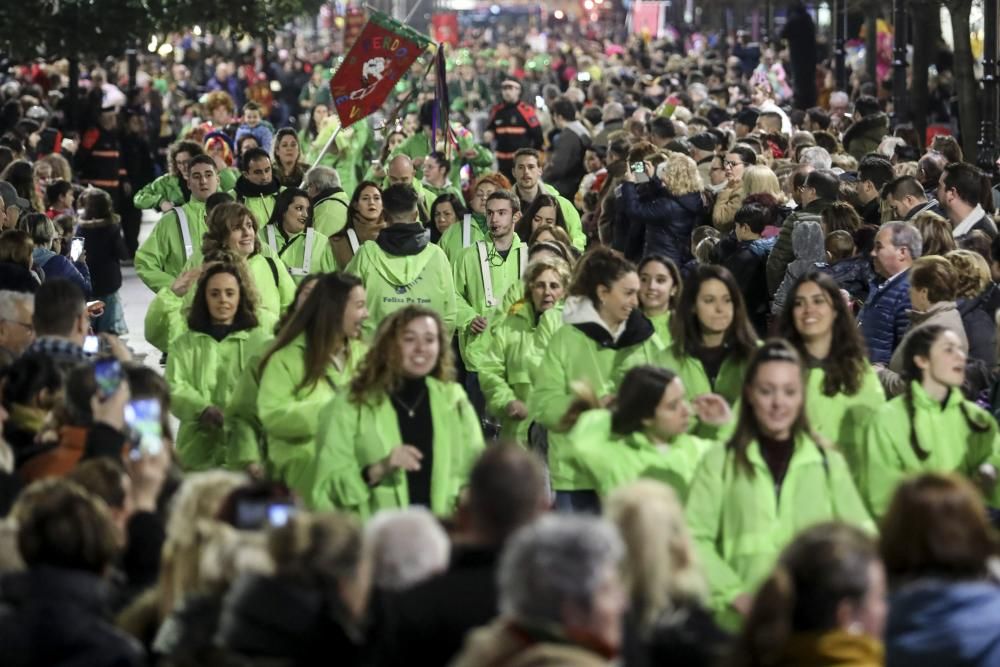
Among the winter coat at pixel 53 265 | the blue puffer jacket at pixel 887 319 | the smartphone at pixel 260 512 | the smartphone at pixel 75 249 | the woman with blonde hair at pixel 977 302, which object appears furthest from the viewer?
the smartphone at pixel 75 249

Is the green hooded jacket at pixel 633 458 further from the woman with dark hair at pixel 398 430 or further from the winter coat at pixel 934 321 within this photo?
the winter coat at pixel 934 321

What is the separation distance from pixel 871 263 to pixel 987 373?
288 centimetres

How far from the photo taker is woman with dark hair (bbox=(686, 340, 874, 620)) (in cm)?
808

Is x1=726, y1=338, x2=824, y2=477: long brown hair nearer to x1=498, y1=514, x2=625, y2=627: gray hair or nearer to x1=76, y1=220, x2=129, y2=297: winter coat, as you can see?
x1=498, y1=514, x2=625, y2=627: gray hair

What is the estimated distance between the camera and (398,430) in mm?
9188

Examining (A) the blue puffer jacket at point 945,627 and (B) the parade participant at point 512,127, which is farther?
(B) the parade participant at point 512,127

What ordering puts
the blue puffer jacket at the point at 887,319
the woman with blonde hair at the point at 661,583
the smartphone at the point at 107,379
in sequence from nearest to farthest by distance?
the woman with blonde hair at the point at 661,583 → the smartphone at the point at 107,379 → the blue puffer jacket at the point at 887,319

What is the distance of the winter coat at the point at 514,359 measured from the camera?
11.6 metres

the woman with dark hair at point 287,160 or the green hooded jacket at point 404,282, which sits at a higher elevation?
the woman with dark hair at point 287,160

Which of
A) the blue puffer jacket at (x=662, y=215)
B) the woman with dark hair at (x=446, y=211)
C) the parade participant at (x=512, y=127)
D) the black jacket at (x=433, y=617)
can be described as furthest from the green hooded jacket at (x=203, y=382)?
the parade participant at (x=512, y=127)

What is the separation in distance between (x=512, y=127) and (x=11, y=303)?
574 inches

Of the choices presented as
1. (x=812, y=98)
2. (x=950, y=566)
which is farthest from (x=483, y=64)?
(x=950, y=566)

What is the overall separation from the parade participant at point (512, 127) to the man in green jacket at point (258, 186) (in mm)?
9409

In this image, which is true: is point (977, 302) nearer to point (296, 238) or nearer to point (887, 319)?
point (887, 319)
